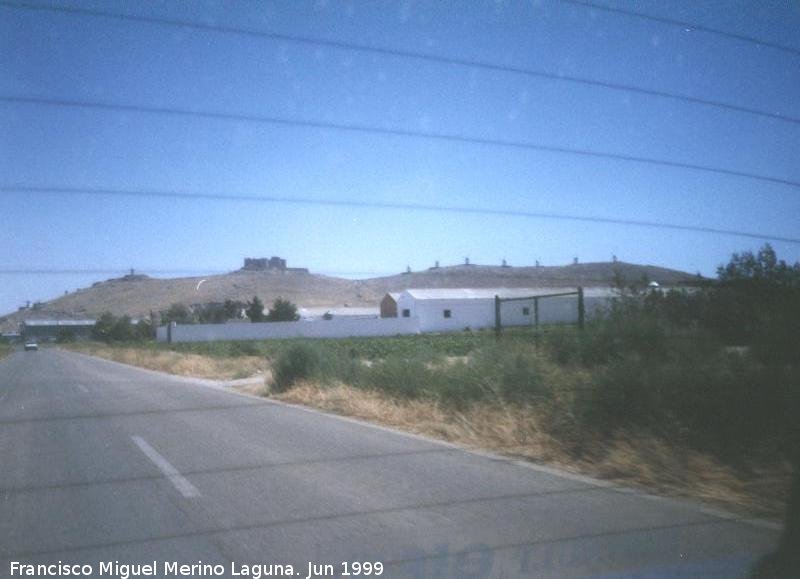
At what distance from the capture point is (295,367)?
780 inches

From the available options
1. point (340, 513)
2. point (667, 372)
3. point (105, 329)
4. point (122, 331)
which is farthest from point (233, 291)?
point (340, 513)

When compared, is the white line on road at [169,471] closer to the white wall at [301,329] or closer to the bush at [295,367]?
the bush at [295,367]

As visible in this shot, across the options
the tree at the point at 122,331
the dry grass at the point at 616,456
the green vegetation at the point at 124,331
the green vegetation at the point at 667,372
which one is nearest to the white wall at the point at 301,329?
the green vegetation at the point at 124,331

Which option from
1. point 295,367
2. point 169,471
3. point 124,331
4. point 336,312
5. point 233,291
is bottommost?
point 169,471

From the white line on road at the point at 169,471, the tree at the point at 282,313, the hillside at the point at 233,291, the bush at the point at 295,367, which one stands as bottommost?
the white line on road at the point at 169,471

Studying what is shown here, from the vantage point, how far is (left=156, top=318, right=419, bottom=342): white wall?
69.9 meters

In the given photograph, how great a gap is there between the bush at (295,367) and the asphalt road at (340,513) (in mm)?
8278

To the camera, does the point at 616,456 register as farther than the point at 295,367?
No

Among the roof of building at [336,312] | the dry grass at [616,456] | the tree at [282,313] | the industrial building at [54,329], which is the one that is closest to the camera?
the dry grass at [616,456]

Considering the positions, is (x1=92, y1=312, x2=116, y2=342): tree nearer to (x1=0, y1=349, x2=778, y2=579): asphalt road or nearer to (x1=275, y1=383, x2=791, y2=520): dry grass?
(x1=275, y1=383, x2=791, y2=520): dry grass

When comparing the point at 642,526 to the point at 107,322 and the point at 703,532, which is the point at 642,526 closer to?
the point at 703,532

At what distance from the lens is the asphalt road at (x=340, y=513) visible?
17.4 ft

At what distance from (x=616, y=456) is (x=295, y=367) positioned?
41.6ft

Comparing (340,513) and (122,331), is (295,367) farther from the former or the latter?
(122,331)
